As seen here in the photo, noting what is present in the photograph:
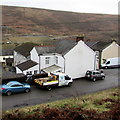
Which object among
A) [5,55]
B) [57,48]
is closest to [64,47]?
[57,48]

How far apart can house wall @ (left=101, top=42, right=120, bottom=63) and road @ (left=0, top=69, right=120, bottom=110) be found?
8.72 meters

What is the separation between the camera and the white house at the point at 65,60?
2250cm

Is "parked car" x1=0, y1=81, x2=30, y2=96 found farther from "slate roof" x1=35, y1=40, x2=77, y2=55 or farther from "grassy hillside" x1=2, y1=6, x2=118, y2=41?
"grassy hillside" x1=2, y1=6, x2=118, y2=41

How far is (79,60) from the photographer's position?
23.3 metres

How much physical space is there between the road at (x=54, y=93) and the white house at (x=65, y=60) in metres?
2.04

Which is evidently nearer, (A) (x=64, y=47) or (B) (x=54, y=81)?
(B) (x=54, y=81)

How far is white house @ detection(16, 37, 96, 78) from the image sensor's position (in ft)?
73.8

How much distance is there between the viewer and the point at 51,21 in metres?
136

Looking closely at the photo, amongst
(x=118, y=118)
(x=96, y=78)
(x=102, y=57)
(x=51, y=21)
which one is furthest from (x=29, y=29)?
(x=118, y=118)

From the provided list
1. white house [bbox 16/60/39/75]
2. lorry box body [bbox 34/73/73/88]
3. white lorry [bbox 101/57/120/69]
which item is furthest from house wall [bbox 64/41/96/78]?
white lorry [bbox 101/57/120/69]

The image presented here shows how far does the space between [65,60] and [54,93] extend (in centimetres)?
620

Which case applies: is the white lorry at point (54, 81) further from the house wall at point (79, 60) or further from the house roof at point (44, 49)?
the house roof at point (44, 49)

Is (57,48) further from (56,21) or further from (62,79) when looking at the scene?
(56,21)

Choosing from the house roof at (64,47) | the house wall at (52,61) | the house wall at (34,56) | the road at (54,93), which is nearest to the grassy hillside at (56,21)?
the house wall at (34,56)
